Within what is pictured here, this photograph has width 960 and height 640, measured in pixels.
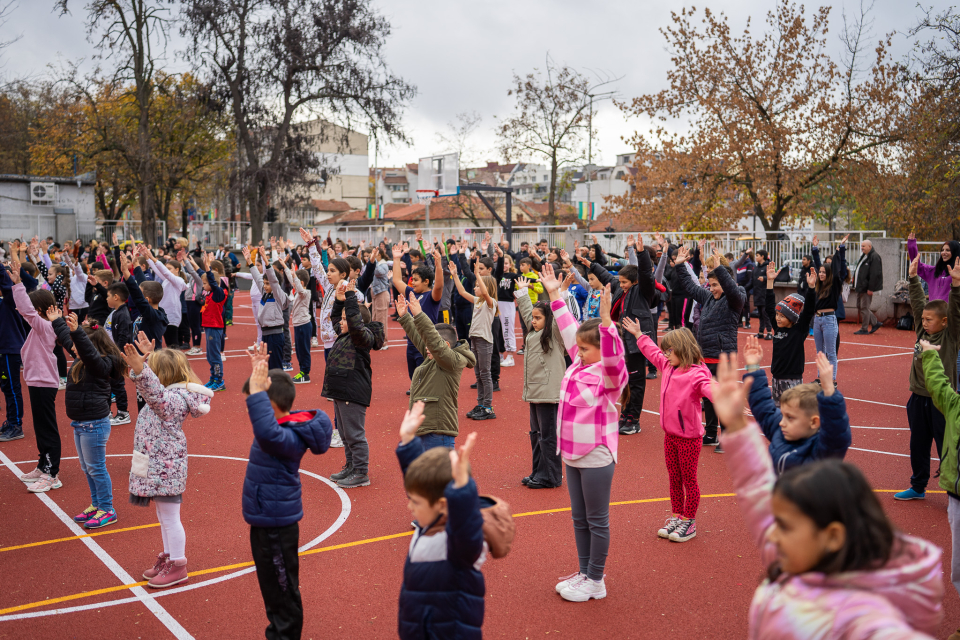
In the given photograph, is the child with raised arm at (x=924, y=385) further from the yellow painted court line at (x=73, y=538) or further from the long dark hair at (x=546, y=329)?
the yellow painted court line at (x=73, y=538)

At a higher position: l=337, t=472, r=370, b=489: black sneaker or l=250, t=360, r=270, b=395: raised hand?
l=250, t=360, r=270, b=395: raised hand

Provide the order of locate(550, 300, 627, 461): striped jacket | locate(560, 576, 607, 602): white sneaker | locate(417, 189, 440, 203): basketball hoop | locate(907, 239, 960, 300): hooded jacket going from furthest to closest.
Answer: locate(417, 189, 440, 203): basketball hoop → locate(907, 239, 960, 300): hooded jacket → locate(560, 576, 607, 602): white sneaker → locate(550, 300, 627, 461): striped jacket

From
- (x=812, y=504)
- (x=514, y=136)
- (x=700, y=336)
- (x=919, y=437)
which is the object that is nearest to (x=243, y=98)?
(x=514, y=136)

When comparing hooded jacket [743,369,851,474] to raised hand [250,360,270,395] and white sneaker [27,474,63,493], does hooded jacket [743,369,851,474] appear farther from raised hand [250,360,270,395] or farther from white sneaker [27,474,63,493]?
white sneaker [27,474,63,493]

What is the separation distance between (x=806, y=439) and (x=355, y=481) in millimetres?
4718

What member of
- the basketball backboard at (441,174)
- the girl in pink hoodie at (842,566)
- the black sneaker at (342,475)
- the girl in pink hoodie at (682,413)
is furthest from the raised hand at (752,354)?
the basketball backboard at (441,174)

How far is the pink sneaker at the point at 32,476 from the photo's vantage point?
7.49 m

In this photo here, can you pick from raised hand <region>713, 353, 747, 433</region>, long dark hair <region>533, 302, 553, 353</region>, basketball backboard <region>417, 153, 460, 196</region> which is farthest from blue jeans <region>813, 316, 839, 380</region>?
basketball backboard <region>417, 153, 460, 196</region>

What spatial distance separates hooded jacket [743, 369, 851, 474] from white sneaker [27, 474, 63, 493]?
22.7 feet

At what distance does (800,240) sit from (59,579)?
23.2 metres

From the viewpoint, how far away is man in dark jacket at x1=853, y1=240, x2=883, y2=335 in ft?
65.8

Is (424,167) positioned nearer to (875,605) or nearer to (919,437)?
(919,437)

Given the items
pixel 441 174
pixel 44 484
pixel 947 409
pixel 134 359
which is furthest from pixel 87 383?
pixel 441 174

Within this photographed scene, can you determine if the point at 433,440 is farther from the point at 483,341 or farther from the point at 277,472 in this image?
the point at 483,341
